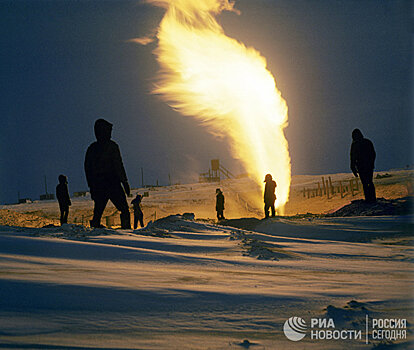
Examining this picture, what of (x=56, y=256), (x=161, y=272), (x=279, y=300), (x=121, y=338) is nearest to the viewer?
(x=121, y=338)

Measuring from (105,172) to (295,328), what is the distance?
8.23 meters

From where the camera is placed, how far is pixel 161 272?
3318 mm

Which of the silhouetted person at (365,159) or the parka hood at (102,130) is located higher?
the parka hood at (102,130)

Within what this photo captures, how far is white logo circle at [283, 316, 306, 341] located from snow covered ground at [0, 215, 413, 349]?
0.03m

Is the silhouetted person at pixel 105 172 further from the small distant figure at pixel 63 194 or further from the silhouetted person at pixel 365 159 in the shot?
the silhouetted person at pixel 365 159

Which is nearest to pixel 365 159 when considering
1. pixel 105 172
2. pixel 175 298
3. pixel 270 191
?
pixel 270 191

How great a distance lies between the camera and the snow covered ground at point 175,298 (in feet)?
5.76

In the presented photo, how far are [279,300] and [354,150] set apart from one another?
13.5 metres

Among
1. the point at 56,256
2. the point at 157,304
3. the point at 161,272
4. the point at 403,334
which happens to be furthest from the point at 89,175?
the point at 403,334

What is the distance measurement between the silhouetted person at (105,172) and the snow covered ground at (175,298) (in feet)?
17.3

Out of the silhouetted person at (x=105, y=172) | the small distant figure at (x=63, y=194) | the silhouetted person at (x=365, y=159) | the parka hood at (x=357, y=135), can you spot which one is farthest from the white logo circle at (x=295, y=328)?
the small distant figure at (x=63, y=194)

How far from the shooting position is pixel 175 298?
236 cm

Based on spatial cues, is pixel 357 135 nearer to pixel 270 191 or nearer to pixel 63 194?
pixel 270 191

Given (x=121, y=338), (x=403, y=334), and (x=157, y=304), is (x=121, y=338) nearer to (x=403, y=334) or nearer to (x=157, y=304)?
(x=157, y=304)
